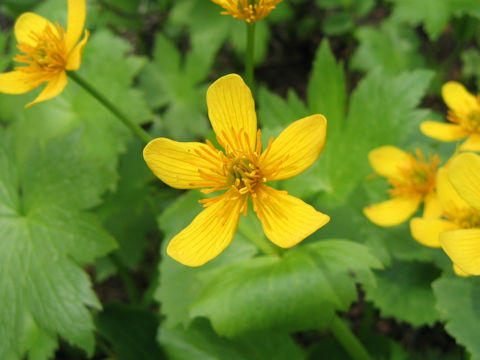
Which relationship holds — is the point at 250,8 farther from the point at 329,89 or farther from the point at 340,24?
the point at 340,24

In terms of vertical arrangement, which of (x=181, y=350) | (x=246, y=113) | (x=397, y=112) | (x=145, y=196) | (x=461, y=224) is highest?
(x=246, y=113)

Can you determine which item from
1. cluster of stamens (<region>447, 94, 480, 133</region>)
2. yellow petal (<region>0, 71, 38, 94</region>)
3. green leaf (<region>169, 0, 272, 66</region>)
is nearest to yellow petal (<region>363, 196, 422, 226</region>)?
cluster of stamens (<region>447, 94, 480, 133</region>)

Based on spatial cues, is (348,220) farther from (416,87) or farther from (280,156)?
(280,156)

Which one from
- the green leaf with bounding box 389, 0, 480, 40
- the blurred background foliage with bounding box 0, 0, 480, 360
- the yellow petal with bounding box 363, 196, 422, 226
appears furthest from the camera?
the green leaf with bounding box 389, 0, 480, 40

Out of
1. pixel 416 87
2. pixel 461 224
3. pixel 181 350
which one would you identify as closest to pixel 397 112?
pixel 416 87

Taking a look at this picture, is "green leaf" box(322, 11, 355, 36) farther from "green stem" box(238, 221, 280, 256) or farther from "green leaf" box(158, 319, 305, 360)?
"green leaf" box(158, 319, 305, 360)

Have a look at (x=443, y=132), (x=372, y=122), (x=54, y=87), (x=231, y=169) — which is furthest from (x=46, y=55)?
(x=443, y=132)

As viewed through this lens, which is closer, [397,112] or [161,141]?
[161,141]

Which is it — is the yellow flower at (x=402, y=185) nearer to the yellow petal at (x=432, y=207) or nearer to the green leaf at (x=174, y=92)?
the yellow petal at (x=432, y=207)
